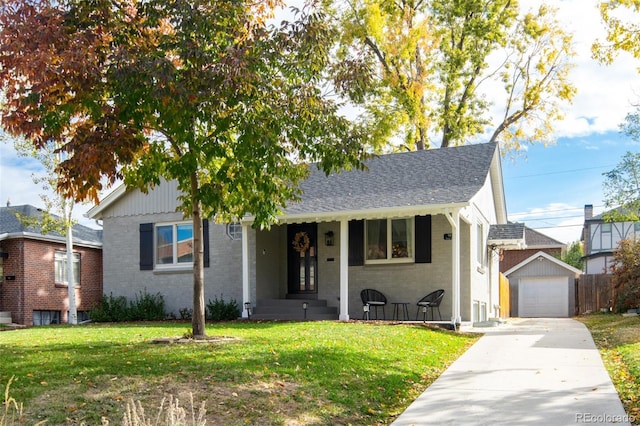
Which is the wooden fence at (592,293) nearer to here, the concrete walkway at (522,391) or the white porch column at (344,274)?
the white porch column at (344,274)

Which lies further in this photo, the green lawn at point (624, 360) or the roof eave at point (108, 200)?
the roof eave at point (108, 200)

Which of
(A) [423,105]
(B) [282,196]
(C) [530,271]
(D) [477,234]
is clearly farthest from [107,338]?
(C) [530,271]

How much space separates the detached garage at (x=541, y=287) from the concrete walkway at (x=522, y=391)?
18.7 metres

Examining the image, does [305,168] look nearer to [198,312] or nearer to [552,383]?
[198,312]

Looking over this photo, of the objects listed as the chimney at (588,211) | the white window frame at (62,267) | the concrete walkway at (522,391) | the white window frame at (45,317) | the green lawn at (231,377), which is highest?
the chimney at (588,211)

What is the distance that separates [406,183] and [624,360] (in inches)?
317

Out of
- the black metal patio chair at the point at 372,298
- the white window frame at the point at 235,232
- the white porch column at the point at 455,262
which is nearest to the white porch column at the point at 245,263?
the white window frame at the point at 235,232

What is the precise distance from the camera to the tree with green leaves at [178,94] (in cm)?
834

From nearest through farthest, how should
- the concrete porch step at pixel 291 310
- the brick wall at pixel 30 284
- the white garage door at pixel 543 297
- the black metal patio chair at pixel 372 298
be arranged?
1. the black metal patio chair at pixel 372 298
2. the concrete porch step at pixel 291 310
3. the brick wall at pixel 30 284
4. the white garage door at pixel 543 297

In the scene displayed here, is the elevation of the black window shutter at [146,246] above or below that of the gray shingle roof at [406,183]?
below

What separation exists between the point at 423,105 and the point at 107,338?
65.2 feet

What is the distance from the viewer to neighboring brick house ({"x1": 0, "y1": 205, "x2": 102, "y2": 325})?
23.1 m

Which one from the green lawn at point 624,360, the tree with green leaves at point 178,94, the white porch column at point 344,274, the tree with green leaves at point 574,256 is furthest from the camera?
the tree with green leaves at point 574,256

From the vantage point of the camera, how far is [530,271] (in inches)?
1203
